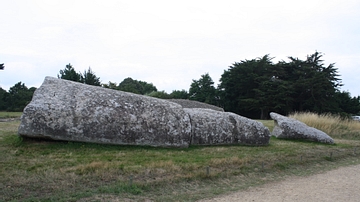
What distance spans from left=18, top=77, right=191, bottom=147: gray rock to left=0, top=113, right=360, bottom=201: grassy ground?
0.33 meters

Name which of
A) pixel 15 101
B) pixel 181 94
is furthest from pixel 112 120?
pixel 181 94

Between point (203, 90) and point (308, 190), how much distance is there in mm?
35816

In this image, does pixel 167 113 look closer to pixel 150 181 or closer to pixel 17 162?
pixel 150 181

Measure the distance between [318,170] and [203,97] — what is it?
32909 millimetres

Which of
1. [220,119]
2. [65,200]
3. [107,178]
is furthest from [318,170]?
[65,200]

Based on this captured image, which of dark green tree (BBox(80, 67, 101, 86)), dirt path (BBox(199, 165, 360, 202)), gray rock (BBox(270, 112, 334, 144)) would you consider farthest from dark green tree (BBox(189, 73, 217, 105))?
dirt path (BBox(199, 165, 360, 202))

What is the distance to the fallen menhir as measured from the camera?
7492 mm

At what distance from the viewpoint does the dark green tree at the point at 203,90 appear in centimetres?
3984

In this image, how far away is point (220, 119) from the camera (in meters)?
9.88

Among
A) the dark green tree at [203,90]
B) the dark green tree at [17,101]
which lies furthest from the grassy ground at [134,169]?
the dark green tree at [203,90]

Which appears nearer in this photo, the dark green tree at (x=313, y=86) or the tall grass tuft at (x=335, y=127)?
the tall grass tuft at (x=335, y=127)

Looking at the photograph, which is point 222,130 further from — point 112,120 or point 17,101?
point 17,101

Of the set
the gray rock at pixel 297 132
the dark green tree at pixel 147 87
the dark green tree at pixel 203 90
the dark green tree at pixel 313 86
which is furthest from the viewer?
the dark green tree at pixel 147 87

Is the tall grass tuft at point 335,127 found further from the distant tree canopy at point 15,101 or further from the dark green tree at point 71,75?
the distant tree canopy at point 15,101
